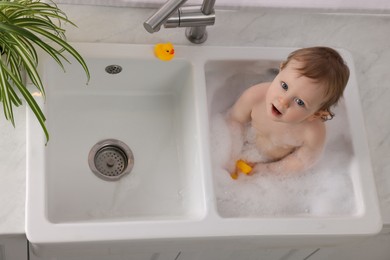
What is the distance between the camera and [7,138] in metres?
1.05

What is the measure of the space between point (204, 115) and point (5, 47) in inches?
16.7

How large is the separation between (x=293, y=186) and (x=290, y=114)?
0.23 meters

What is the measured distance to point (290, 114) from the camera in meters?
1.06

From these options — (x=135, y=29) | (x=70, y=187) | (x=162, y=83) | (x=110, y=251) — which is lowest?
(x=110, y=251)

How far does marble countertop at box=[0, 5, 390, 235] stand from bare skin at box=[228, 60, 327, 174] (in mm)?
135

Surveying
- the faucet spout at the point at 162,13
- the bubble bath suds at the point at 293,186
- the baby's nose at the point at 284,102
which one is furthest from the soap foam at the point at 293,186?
the faucet spout at the point at 162,13

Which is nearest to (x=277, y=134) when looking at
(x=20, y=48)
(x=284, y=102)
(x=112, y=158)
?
(x=284, y=102)

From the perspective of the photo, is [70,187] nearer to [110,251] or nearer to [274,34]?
[110,251]

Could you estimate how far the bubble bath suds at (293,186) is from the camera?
1.17 metres

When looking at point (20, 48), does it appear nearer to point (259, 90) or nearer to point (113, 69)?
point (113, 69)

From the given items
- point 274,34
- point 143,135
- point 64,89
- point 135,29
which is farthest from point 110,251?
point 274,34

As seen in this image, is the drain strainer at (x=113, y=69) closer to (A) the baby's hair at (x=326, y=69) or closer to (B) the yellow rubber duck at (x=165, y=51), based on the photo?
(B) the yellow rubber duck at (x=165, y=51)

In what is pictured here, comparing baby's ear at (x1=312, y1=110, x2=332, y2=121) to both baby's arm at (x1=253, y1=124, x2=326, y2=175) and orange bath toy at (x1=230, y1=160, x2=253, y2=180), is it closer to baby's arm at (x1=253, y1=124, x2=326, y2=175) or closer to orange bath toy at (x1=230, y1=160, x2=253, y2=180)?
baby's arm at (x1=253, y1=124, x2=326, y2=175)

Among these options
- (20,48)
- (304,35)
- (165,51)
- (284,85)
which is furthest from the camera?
(304,35)
